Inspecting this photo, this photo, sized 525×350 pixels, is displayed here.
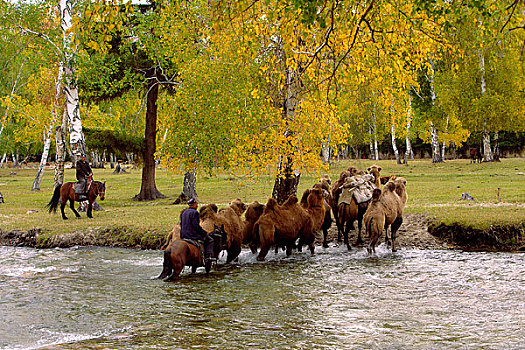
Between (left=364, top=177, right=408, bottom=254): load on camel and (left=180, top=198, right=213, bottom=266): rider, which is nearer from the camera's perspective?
(left=180, top=198, right=213, bottom=266): rider

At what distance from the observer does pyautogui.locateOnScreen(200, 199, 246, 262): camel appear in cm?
1252

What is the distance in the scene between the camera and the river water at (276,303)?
702 cm

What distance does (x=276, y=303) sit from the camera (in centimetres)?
891

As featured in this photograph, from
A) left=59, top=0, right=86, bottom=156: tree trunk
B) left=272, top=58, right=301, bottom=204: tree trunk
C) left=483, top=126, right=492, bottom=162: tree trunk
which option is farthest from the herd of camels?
left=483, top=126, right=492, bottom=162: tree trunk

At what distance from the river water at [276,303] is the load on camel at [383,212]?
0.62 m

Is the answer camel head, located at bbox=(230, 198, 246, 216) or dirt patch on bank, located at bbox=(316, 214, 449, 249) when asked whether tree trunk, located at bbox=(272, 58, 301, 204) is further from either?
camel head, located at bbox=(230, 198, 246, 216)

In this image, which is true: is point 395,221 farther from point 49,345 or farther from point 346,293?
point 49,345

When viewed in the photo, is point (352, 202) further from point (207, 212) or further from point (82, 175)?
point (82, 175)

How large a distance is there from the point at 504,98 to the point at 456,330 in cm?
3527

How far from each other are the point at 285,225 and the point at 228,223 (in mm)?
1425

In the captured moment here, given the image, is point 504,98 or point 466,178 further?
point 504,98

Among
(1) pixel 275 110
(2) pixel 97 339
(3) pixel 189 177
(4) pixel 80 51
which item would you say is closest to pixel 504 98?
(3) pixel 189 177

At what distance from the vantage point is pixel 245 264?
12.8m

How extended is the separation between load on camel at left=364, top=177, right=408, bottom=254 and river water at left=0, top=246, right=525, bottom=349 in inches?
24.5
